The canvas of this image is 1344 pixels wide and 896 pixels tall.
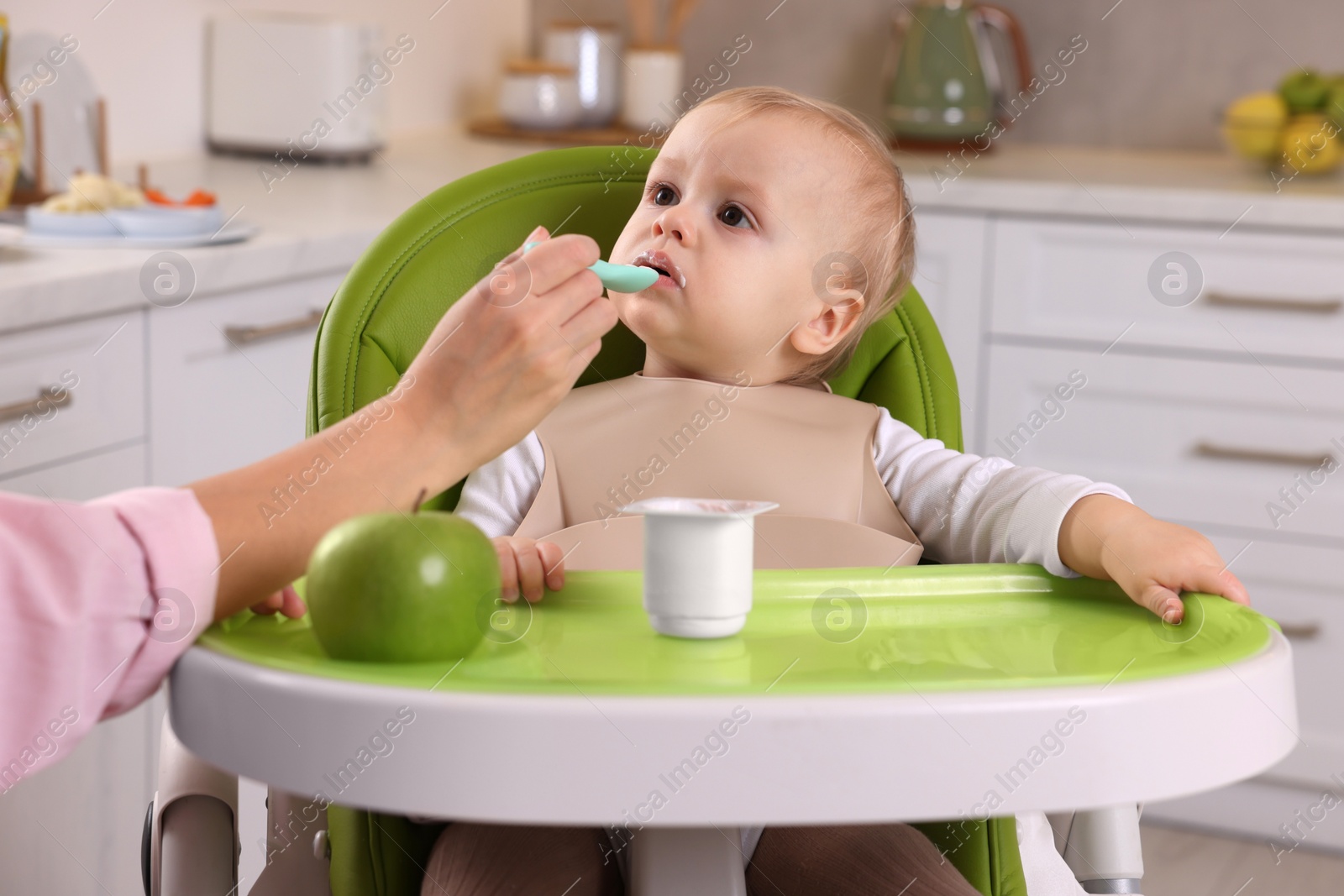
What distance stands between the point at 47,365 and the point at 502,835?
771 millimetres

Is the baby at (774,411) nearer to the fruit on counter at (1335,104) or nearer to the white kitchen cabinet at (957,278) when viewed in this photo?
the white kitchen cabinet at (957,278)

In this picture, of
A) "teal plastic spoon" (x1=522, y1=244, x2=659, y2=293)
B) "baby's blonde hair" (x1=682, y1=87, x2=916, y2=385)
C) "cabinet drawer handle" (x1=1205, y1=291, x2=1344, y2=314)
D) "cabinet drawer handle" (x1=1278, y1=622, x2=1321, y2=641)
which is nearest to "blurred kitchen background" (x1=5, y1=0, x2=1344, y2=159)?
"cabinet drawer handle" (x1=1205, y1=291, x2=1344, y2=314)

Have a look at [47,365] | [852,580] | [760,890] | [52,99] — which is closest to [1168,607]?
[852,580]

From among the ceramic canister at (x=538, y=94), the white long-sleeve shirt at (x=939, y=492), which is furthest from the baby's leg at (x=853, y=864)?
the ceramic canister at (x=538, y=94)

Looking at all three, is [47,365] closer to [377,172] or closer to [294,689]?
[294,689]

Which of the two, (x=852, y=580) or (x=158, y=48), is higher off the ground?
(x=158, y=48)

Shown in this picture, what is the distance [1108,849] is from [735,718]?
487 millimetres

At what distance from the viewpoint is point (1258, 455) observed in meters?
2.12

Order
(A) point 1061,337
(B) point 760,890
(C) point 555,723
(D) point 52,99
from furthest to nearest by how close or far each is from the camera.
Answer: (A) point 1061,337 → (D) point 52,99 → (B) point 760,890 → (C) point 555,723

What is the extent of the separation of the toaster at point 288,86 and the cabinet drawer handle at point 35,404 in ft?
3.53

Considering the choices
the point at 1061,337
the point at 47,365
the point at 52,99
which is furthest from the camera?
the point at 1061,337

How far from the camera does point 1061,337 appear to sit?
2.21m

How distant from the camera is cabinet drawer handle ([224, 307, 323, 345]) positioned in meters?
1.64

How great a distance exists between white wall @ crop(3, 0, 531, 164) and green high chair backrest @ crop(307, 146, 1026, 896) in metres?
1.01
